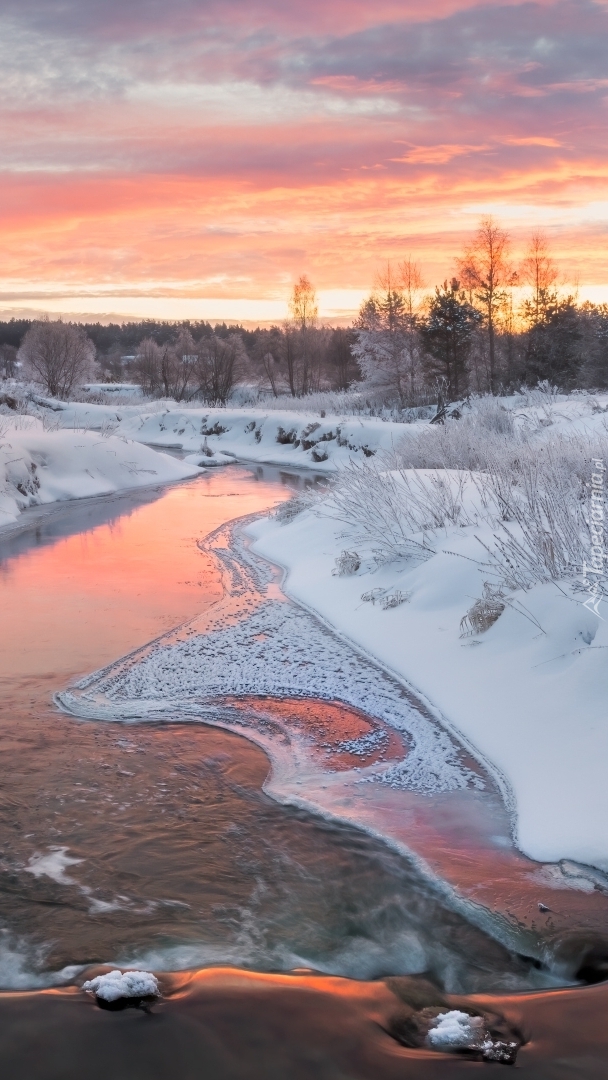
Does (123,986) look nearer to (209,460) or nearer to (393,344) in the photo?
(209,460)

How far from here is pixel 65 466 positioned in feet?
66.8

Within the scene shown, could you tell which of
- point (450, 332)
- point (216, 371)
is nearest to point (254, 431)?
point (450, 332)

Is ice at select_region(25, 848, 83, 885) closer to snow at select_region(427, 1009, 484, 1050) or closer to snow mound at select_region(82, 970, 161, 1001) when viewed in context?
snow mound at select_region(82, 970, 161, 1001)

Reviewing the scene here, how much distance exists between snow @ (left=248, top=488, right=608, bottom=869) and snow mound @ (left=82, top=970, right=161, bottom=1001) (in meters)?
1.98

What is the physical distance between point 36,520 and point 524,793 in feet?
42.4

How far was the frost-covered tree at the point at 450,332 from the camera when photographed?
38.0m

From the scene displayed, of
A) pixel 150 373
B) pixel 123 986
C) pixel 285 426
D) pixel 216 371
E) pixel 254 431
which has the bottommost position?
pixel 123 986

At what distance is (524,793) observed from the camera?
4883 millimetres

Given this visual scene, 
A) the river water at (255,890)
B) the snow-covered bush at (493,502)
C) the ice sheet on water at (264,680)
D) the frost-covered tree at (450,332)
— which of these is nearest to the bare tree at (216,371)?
the frost-covered tree at (450,332)

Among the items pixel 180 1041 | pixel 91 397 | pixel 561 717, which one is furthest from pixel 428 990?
pixel 91 397

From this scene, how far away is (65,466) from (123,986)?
18.1 m

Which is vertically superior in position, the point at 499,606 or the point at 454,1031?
the point at 499,606

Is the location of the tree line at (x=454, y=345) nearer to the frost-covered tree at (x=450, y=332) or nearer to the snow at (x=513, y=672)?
the frost-covered tree at (x=450, y=332)

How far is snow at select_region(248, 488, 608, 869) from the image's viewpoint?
14.9 ft
